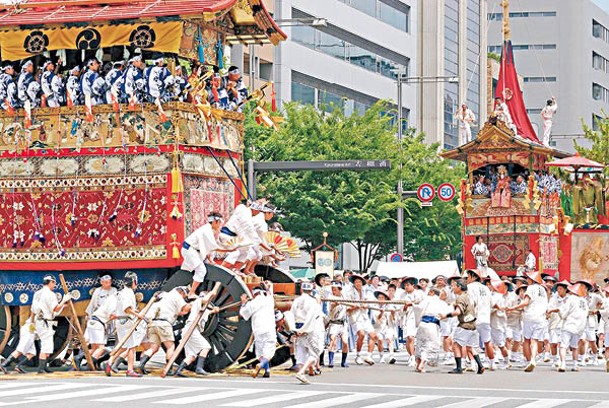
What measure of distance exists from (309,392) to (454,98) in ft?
222

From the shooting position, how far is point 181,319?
21688 millimetres

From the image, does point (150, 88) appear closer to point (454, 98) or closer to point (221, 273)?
point (221, 273)

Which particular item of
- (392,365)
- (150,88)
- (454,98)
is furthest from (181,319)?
(454,98)

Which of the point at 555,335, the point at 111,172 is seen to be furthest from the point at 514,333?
the point at 111,172

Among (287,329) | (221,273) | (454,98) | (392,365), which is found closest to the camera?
(221,273)

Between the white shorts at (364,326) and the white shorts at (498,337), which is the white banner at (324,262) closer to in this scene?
the white shorts at (364,326)

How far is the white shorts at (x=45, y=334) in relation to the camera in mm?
21594

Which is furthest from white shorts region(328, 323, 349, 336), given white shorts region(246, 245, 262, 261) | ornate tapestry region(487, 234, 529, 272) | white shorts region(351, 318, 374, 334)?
ornate tapestry region(487, 234, 529, 272)

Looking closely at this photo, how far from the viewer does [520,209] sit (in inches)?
1519

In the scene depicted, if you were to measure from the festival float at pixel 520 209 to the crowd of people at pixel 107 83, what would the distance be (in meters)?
17.1

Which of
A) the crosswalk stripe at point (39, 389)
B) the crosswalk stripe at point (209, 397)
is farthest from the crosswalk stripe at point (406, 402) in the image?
the crosswalk stripe at point (39, 389)

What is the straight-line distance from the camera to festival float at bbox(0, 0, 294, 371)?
71.6 feet

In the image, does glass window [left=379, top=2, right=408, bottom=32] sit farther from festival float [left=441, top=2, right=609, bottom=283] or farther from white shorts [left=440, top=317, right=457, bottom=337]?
white shorts [left=440, top=317, right=457, bottom=337]

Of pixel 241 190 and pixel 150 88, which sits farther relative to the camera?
pixel 241 190
